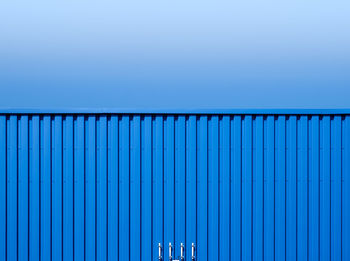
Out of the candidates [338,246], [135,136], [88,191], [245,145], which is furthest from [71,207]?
[338,246]

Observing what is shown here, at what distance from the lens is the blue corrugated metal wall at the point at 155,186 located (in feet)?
21.1

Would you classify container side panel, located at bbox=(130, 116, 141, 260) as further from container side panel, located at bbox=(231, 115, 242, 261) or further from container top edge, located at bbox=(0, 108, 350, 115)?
container side panel, located at bbox=(231, 115, 242, 261)

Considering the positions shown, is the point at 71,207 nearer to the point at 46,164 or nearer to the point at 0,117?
the point at 46,164

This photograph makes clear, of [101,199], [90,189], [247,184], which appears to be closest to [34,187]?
[90,189]

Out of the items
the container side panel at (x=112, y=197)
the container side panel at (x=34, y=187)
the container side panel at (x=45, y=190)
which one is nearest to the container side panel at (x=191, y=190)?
the container side panel at (x=112, y=197)

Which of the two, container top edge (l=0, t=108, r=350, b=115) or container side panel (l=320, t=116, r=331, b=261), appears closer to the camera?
container top edge (l=0, t=108, r=350, b=115)

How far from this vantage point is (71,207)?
6.43m

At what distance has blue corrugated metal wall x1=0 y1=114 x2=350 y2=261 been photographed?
642cm

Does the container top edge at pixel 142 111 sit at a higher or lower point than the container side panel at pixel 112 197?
higher

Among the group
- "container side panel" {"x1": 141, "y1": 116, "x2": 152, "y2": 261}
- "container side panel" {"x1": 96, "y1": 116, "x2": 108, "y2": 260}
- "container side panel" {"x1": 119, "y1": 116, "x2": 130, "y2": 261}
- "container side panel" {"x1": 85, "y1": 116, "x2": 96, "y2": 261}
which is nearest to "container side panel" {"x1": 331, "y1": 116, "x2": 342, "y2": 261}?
"container side panel" {"x1": 141, "y1": 116, "x2": 152, "y2": 261}

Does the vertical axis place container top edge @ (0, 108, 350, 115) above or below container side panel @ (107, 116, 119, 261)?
above

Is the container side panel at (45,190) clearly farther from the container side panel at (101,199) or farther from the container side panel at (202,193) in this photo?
the container side panel at (202,193)

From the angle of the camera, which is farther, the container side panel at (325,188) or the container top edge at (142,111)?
the container side panel at (325,188)

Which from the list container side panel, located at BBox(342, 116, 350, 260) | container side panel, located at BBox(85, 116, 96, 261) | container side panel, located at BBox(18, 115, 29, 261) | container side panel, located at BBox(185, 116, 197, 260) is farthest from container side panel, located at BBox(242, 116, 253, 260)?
container side panel, located at BBox(18, 115, 29, 261)
